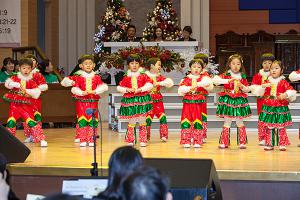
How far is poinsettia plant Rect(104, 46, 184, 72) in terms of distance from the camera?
13.4 m

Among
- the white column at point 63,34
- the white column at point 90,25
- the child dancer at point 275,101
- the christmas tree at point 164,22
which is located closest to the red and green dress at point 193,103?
the child dancer at point 275,101

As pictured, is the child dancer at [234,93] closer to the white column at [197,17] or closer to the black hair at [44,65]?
the black hair at [44,65]

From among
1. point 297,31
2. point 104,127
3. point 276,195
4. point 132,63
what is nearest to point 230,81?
point 132,63

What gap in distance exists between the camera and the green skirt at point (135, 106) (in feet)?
34.0

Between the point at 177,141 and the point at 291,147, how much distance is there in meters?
1.79

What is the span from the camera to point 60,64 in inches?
762

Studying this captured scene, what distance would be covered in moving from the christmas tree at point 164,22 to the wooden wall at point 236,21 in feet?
9.32

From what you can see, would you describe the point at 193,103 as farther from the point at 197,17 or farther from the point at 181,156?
the point at 197,17

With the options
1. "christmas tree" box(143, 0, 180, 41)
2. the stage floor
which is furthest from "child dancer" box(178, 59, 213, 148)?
"christmas tree" box(143, 0, 180, 41)

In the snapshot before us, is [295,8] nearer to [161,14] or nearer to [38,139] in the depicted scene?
[161,14]

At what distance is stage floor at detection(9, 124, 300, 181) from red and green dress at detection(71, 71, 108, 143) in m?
0.30

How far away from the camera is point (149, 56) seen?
1336 cm

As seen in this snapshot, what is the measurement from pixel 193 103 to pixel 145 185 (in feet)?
23.4

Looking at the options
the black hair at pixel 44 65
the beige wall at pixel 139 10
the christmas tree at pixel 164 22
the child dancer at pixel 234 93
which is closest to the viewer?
the child dancer at pixel 234 93
